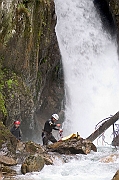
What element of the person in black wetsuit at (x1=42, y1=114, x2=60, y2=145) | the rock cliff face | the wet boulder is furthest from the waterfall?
the wet boulder

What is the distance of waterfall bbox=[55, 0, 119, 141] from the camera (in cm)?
1919

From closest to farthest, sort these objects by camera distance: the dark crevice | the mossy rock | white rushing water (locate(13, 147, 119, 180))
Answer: white rushing water (locate(13, 147, 119, 180)), the mossy rock, the dark crevice

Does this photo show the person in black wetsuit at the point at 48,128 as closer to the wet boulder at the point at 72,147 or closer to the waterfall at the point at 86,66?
the wet boulder at the point at 72,147

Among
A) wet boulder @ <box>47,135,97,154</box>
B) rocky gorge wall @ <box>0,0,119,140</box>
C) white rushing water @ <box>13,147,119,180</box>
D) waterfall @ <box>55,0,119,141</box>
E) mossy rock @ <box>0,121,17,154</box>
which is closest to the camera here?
white rushing water @ <box>13,147,119,180</box>

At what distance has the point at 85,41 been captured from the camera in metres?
22.2

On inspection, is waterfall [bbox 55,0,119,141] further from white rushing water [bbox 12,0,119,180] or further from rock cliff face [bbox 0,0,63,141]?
rock cliff face [bbox 0,0,63,141]

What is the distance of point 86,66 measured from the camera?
2112 cm

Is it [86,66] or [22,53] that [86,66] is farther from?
[22,53]

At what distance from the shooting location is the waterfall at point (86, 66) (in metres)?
19.2

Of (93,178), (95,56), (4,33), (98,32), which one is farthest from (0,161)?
(98,32)

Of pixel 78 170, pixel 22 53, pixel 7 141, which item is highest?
pixel 22 53

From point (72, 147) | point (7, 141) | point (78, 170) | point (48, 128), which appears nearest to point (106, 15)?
point (48, 128)

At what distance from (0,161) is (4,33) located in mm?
5520

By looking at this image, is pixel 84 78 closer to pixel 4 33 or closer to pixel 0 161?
pixel 4 33
